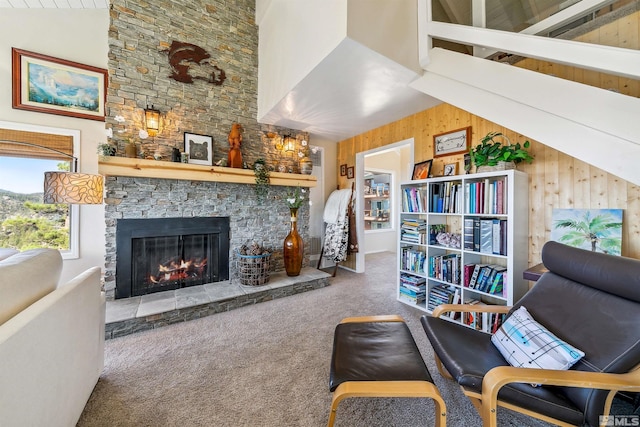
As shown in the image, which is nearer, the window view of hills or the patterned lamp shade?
the patterned lamp shade

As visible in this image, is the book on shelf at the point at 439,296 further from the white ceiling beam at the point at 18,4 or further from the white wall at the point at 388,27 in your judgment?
the white ceiling beam at the point at 18,4

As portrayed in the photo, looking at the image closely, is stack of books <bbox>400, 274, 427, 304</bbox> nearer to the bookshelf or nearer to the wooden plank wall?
the bookshelf

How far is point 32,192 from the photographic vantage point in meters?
2.77

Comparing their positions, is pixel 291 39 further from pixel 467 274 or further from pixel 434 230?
pixel 467 274

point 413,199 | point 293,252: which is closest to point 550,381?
point 413,199

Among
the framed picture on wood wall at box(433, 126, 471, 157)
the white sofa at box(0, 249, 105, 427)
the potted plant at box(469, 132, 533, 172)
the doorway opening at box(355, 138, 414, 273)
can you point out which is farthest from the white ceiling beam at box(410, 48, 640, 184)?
the doorway opening at box(355, 138, 414, 273)

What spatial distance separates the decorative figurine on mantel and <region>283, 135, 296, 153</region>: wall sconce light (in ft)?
2.66

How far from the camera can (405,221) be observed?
318 cm

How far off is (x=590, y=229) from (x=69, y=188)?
428 centimetres

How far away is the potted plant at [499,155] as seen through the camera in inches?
85.1

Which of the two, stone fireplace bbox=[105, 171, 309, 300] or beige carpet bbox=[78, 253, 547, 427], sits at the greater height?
stone fireplace bbox=[105, 171, 309, 300]

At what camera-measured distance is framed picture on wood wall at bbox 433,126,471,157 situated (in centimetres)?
273

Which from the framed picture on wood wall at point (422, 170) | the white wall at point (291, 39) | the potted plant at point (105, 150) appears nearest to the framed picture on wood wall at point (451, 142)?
the framed picture on wood wall at point (422, 170)

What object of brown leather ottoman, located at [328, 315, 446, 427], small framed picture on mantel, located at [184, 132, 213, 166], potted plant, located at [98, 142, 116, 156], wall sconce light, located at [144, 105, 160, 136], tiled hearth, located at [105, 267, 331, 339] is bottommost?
tiled hearth, located at [105, 267, 331, 339]
